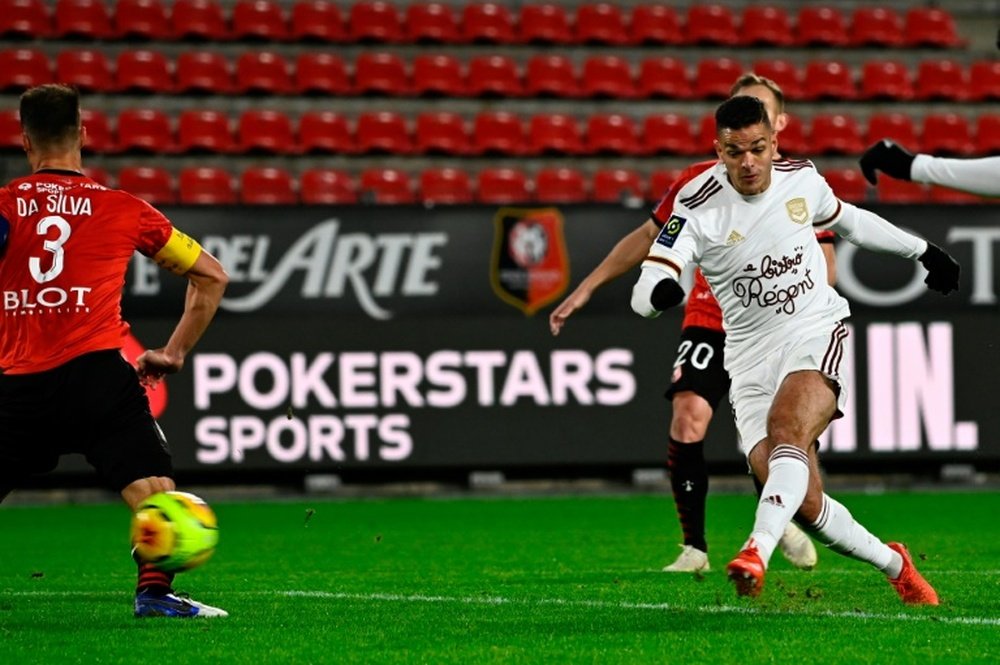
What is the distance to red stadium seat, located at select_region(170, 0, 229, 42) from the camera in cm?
1903

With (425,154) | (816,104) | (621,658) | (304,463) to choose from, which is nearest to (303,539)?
(304,463)

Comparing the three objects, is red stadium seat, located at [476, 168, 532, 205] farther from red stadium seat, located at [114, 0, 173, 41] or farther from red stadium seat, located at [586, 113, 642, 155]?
red stadium seat, located at [114, 0, 173, 41]

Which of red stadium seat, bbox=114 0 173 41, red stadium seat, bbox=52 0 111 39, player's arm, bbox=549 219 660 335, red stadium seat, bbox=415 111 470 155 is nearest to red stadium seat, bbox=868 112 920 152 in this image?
red stadium seat, bbox=415 111 470 155

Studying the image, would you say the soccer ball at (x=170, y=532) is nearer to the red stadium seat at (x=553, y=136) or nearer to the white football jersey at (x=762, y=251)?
the white football jersey at (x=762, y=251)

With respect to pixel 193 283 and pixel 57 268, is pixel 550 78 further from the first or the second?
pixel 57 268

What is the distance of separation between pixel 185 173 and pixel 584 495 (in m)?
5.64

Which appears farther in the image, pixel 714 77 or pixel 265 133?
pixel 714 77

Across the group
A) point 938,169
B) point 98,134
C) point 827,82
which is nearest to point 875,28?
point 827,82

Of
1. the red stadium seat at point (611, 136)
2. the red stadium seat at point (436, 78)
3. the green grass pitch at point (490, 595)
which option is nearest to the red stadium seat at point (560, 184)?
the red stadium seat at point (611, 136)

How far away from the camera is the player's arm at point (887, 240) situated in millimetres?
6527

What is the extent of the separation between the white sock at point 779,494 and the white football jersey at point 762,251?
0.52 meters

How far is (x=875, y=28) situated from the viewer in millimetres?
20766

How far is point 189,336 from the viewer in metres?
6.04

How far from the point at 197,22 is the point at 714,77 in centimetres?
605
